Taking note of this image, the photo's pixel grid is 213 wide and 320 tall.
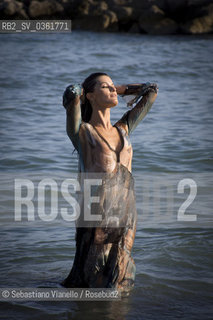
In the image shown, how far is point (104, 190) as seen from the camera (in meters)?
4.11

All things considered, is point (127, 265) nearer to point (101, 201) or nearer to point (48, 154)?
point (101, 201)

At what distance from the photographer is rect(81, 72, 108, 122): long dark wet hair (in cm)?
413

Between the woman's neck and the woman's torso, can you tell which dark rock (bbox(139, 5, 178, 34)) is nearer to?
the woman's neck

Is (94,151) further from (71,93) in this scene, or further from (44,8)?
(44,8)

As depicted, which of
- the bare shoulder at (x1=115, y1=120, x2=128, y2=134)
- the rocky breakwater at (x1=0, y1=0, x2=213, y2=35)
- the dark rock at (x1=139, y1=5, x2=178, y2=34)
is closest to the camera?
the bare shoulder at (x1=115, y1=120, x2=128, y2=134)

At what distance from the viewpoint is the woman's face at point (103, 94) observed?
13.4ft

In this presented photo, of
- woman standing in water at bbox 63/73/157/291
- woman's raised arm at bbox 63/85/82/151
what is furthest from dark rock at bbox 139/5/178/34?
woman's raised arm at bbox 63/85/82/151

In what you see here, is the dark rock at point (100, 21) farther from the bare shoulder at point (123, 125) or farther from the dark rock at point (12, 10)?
the bare shoulder at point (123, 125)

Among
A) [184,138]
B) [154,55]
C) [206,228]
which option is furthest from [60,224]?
[154,55]

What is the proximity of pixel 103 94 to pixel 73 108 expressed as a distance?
34 cm

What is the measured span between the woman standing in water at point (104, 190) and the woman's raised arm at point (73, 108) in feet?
0.12

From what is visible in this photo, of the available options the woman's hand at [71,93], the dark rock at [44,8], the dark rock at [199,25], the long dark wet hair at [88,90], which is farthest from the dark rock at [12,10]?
the woman's hand at [71,93]

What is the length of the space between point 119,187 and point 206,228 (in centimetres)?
254

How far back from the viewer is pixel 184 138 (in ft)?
34.2
